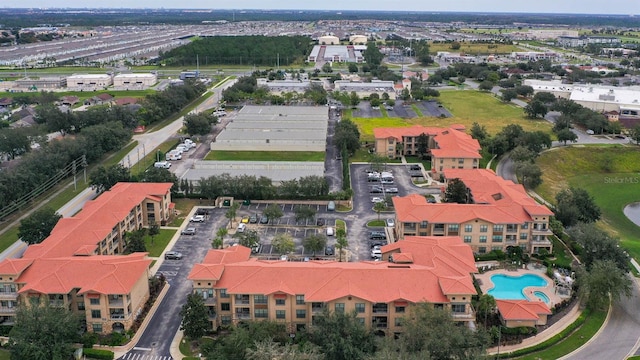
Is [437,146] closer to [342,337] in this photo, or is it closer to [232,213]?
[232,213]

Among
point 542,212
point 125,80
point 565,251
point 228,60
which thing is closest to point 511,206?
point 542,212

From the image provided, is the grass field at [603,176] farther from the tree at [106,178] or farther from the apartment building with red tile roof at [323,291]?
the tree at [106,178]

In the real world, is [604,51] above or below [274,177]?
above

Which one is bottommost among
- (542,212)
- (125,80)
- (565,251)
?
(565,251)

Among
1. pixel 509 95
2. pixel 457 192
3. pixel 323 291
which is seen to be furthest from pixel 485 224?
pixel 509 95

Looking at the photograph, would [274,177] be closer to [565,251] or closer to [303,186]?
[303,186]

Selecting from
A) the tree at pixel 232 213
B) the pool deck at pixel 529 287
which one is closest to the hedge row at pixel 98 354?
the tree at pixel 232 213
